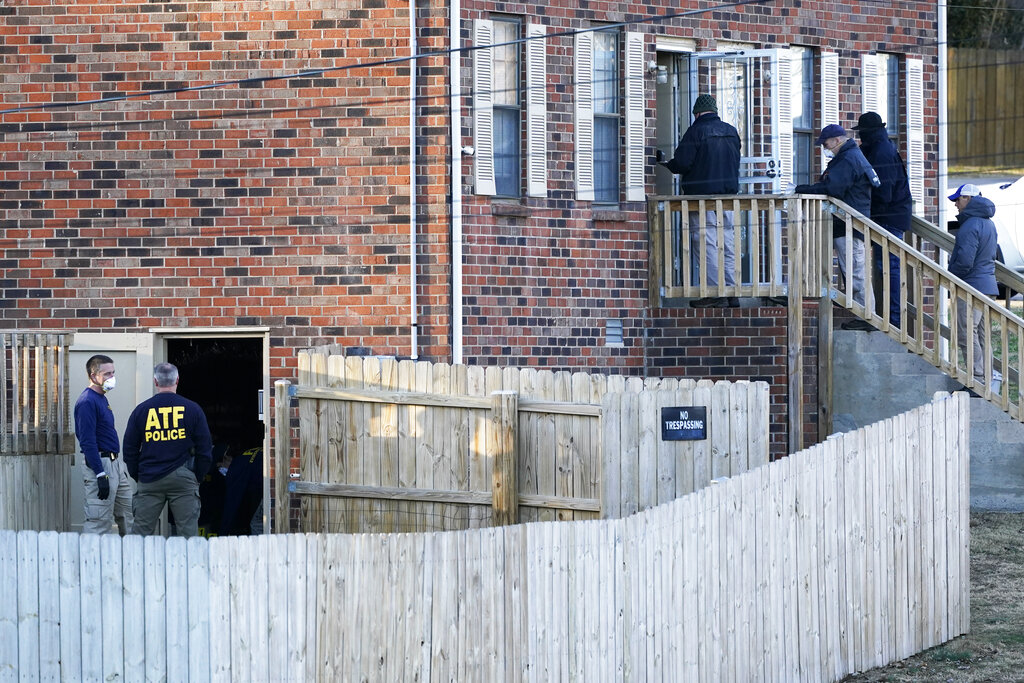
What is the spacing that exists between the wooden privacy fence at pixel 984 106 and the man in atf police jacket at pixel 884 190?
17.8 meters

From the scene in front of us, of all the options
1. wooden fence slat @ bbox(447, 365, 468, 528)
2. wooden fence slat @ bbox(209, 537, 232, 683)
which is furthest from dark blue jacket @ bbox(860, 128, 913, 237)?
wooden fence slat @ bbox(209, 537, 232, 683)

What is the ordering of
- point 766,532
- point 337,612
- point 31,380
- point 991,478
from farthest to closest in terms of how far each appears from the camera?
1. point 991,478
2. point 31,380
3. point 766,532
4. point 337,612

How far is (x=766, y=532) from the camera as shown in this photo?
9.52 m

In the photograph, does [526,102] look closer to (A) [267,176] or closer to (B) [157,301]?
(A) [267,176]

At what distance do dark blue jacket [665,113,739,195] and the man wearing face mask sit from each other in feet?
19.0

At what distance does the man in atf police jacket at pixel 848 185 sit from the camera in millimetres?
14344

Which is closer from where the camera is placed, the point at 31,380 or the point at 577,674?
the point at 577,674

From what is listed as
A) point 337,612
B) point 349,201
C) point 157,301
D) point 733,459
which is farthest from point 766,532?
point 157,301

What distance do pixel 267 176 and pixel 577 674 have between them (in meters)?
7.08

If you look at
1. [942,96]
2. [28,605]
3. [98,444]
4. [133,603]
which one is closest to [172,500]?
[98,444]

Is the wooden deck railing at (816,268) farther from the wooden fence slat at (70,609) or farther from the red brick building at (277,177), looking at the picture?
the wooden fence slat at (70,609)

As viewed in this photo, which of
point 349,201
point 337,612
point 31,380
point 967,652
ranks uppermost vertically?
point 349,201

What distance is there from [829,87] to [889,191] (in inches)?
70.7

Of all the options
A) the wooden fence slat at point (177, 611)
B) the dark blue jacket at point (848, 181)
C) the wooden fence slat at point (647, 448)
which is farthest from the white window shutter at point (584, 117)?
the wooden fence slat at point (177, 611)
